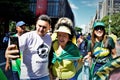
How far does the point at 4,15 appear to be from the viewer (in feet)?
132

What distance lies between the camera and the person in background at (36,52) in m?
5.25

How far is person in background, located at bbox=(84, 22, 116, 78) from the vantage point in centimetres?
647

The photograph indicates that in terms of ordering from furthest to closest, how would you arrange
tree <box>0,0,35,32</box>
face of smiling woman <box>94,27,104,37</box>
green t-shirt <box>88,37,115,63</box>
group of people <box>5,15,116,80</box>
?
tree <box>0,0,35,32</box>
face of smiling woman <box>94,27,104,37</box>
green t-shirt <box>88,37,115,63</box>
group of people <box>5,15,116,80</box>

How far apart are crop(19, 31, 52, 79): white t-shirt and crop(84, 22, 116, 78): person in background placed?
132cm

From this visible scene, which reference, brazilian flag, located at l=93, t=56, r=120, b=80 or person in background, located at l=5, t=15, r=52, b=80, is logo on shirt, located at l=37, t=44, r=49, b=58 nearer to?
person in background, located at l=5, t=15, r=52, b=80

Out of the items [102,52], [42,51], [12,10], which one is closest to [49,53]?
[42,51]

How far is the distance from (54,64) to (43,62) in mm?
153

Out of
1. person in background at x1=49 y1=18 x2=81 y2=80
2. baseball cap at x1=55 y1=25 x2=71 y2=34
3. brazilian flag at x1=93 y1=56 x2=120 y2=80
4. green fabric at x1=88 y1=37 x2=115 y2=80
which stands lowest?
green fabric at x1=88 y1=37 x2=115 y2=80

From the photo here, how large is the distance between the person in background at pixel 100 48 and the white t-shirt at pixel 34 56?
1.32 metres

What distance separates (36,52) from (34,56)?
2.3 inches

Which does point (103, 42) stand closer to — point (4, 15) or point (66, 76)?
point (66, 76)

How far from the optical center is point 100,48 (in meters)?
6.53

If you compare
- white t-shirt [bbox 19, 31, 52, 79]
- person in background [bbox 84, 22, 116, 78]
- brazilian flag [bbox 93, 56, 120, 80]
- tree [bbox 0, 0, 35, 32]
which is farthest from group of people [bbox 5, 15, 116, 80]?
tree [bbox 0, 0, 35, 32]

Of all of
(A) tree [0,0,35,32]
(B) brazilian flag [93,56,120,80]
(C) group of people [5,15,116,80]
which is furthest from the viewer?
(A) tree [0,0,35,32]
